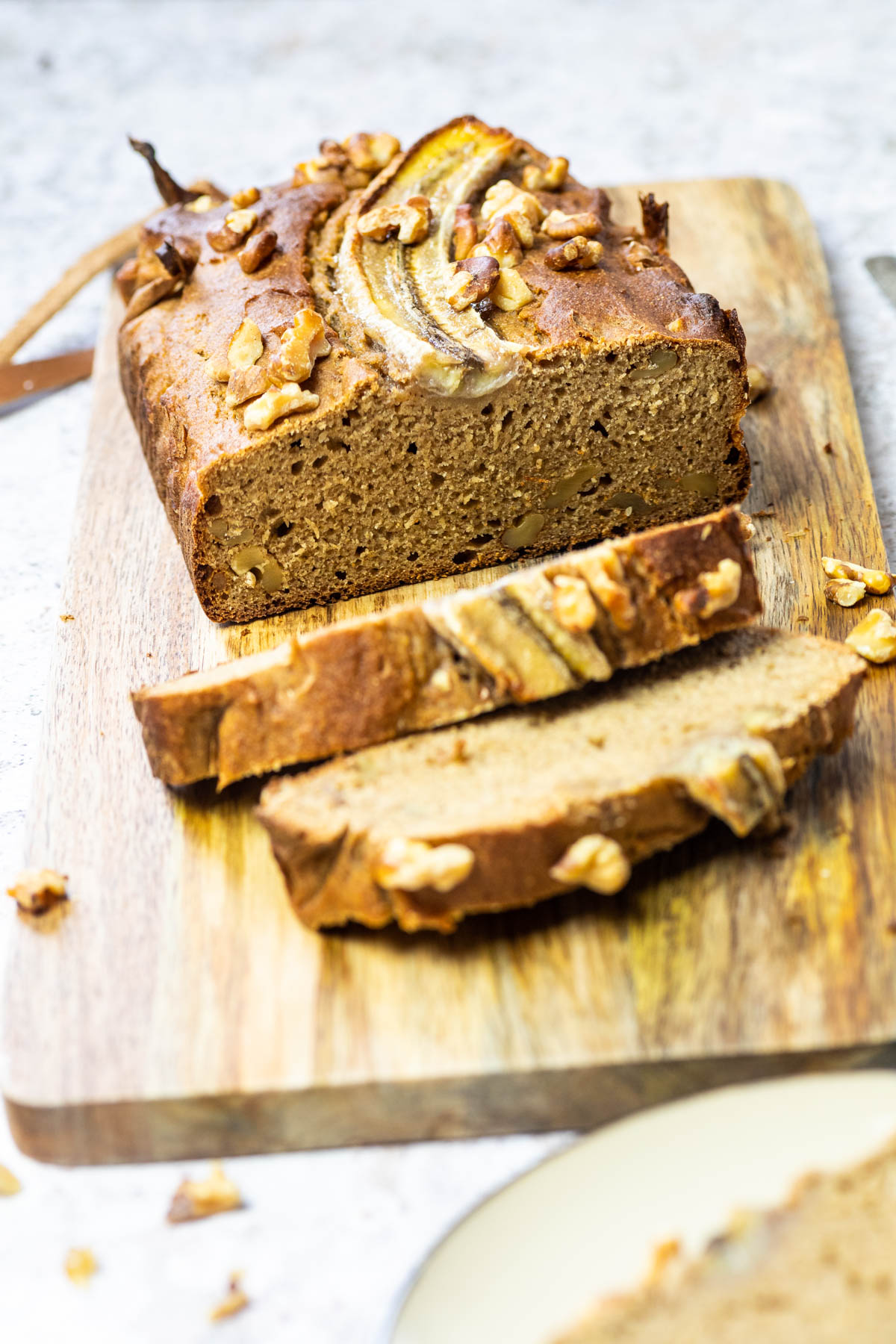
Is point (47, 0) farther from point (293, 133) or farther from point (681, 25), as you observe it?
point (681, 25)

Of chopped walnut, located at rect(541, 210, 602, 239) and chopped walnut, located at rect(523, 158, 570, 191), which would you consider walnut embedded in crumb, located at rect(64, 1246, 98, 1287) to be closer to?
chopped walnut, located at rect(541, 210, 602, 239)

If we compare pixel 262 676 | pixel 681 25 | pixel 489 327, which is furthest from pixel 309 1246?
pixel 681 25

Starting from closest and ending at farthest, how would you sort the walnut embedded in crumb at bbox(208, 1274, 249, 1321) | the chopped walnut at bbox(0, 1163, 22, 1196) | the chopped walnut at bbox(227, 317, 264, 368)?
the walnut embedded in crumb at bbox(208, 1274, 249, 1321) < the chopped walnut at bbox(0, 1163, 22, 1196) < the chopped walnut at bbox(227, 317, 264, 368)

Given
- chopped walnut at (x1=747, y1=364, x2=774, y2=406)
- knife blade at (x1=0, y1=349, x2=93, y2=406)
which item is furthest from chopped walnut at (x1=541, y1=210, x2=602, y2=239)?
knife blade at (x1=0, y1=349, x2=93, y2=406)

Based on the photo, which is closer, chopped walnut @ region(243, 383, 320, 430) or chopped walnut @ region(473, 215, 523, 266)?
chopped walnut @ region(243, 383, 320, 430)

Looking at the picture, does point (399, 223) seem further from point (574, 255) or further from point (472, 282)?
point (574, 255)

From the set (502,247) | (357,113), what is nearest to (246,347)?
(502,247)
